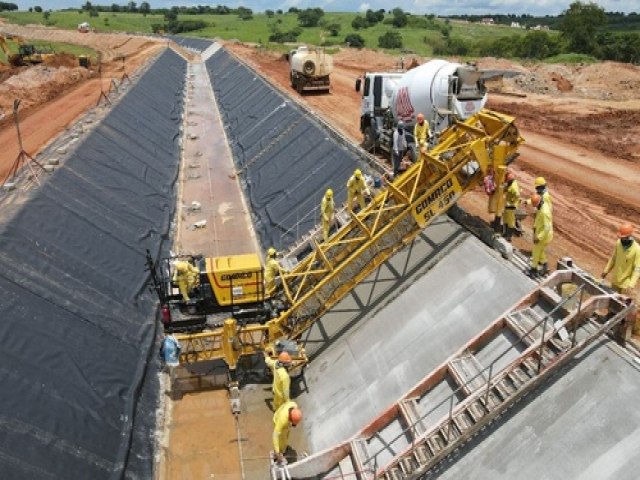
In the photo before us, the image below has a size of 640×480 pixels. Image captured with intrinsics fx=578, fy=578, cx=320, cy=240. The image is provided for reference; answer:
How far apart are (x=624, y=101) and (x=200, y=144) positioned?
27.8 meters

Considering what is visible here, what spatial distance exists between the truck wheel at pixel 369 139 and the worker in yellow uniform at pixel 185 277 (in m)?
13.5

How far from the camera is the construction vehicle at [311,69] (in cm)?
4125

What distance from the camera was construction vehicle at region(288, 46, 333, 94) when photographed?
135 feet

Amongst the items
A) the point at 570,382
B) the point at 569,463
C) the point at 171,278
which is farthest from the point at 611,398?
the point at 171,278

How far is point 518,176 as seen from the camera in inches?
881

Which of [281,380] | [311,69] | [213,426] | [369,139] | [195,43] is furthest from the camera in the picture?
[195,43]

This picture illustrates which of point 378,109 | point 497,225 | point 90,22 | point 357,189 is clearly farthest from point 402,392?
point 90,22

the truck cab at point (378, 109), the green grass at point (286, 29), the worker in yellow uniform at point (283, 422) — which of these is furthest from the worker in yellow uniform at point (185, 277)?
the green grass at point (286, 29)

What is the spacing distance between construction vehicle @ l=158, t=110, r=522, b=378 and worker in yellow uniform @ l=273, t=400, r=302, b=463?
258cm

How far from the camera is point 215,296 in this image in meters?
13.8

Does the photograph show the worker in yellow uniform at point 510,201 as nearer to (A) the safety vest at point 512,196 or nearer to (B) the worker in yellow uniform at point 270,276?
(A) the safety vest at point 512,196

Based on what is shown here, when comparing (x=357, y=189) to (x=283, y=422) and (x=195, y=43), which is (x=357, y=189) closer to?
(x=283, y=422)

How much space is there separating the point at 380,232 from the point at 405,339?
8.35 feet

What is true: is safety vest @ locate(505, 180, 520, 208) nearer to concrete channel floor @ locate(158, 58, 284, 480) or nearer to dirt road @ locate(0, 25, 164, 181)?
concrete channel floor @ locate(158, 58, 284, 480)
